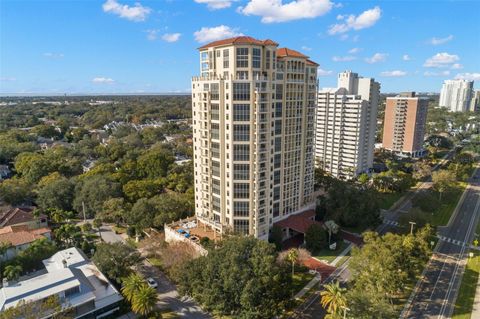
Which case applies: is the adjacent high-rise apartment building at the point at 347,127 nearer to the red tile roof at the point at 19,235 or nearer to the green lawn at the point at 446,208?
the green lawn at the point at 446,208

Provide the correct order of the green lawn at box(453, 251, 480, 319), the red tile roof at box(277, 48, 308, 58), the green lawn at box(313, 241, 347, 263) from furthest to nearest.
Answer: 1. the red tile roof at box(277, 48, 308, 58)
2. the green lawn at box(313, 241, 347, 263)
3. the green lawn at box(453, 251, 480, 319)

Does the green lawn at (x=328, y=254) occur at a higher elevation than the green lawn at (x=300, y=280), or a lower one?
higher

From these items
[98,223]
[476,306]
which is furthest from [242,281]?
[98,223]

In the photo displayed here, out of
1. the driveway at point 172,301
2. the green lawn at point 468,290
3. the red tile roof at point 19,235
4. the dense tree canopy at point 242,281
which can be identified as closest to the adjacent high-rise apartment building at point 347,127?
the green lawn at point 468,290

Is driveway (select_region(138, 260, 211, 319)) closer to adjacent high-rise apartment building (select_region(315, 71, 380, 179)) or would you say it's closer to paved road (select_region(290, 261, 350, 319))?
paved road (select_region(290, 261, 350, 319))

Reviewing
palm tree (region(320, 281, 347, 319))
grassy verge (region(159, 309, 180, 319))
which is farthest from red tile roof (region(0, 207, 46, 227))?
palm tree (region(320, 281, 347, 319))

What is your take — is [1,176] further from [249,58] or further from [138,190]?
[249,58]

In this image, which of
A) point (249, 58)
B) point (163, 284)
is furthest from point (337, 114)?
point (163, 284)
